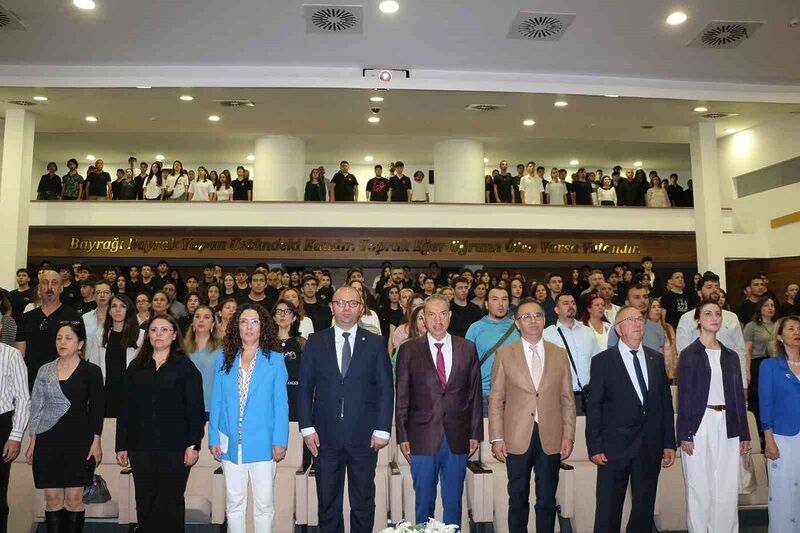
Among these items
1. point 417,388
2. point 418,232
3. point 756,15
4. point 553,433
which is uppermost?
point 756,15

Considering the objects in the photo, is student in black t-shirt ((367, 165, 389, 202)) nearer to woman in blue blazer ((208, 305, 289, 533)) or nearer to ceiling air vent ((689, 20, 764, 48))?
ceiling air vent ((689, 20, 764, 48))

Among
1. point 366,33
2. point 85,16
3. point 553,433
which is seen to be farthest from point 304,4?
point 553,433

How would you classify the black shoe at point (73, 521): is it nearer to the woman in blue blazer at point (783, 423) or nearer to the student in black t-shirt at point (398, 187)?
the woman in blue blazer at point (783, 423)

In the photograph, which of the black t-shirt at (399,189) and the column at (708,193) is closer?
the column at (708,193)

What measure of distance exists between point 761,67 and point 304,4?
20.1 feet

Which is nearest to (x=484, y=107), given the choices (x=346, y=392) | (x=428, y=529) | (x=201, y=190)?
(x=201, y=190)

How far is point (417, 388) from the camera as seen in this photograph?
11.3ft

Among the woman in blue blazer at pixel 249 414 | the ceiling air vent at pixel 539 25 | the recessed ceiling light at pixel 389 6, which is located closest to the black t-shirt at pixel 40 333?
the woman in blue blazer at pixel 249 414

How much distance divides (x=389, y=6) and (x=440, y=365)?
441cm

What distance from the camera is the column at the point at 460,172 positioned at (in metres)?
12.2

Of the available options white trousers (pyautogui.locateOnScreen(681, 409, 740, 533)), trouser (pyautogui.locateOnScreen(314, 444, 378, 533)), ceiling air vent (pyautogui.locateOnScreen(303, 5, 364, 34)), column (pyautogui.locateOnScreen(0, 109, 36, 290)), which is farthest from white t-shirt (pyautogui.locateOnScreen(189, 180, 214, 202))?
white trousers (pyautogui.locateOnScreen(681, 409, 740, 533))

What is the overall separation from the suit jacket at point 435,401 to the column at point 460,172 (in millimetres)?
8935

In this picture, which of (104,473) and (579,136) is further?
(579,136)

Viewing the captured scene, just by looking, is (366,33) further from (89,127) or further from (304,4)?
(89,127)
